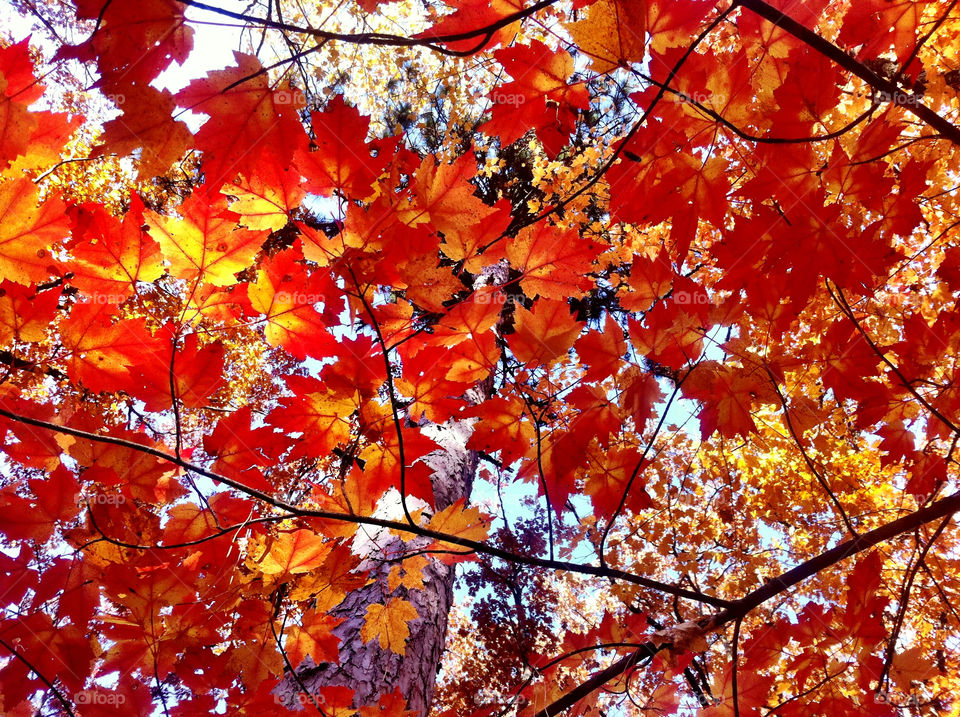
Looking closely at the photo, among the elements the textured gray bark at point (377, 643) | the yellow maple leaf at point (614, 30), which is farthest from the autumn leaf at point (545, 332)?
→ the textured gray bark at point (377, 643)

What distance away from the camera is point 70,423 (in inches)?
64.0

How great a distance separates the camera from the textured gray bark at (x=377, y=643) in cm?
182

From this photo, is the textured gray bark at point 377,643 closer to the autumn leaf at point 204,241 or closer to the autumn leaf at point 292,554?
the autumn leaf at point 292,554

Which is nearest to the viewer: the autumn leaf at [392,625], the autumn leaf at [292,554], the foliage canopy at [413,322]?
the foliage canopy at [413,322]

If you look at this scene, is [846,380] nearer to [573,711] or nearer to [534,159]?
[573,711]

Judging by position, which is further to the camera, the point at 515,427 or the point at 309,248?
the point at 515,427

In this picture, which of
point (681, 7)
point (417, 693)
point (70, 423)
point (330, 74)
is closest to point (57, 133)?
point (70, 423)

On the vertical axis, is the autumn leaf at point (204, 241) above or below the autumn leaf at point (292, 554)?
above

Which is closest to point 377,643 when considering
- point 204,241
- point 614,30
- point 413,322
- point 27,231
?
point 413,322

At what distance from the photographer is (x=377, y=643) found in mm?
1950

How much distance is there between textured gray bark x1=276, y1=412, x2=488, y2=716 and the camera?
1817mm

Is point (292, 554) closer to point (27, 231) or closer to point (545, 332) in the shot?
point (545, 332)

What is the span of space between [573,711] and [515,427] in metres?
1.15

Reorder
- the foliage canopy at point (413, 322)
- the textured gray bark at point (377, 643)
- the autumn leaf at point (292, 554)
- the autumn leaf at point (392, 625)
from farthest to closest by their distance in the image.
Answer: the textured gray bark at point (377, 643) → the autumn leaf at point (392, 625) → the autumn leaf at point (292, 554) → the foliage canopy at point (413, 322)
